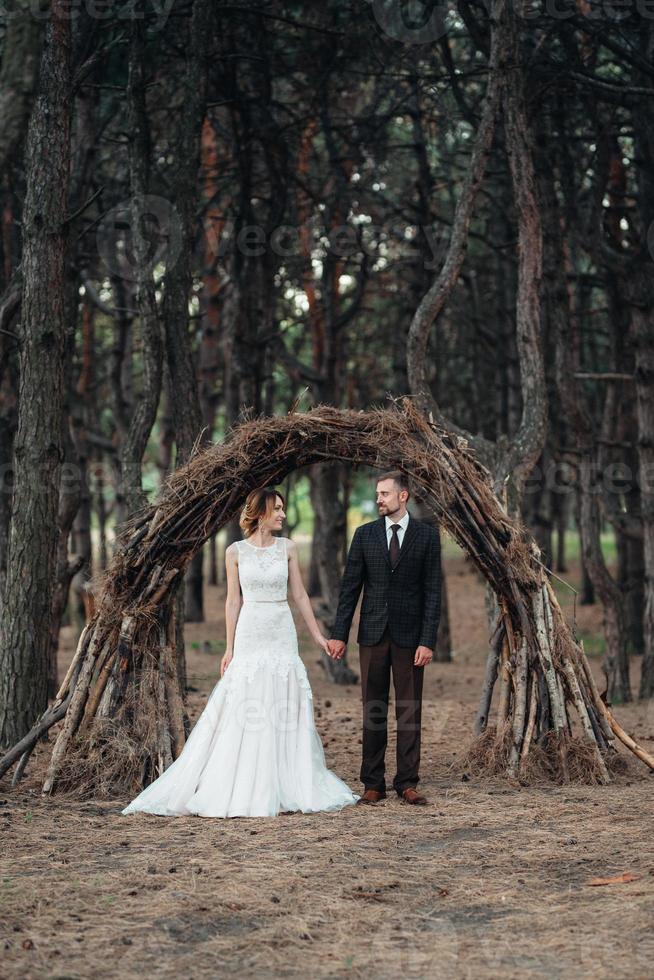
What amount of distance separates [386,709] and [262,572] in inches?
45.6

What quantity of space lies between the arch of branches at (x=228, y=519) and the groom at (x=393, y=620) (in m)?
0.56

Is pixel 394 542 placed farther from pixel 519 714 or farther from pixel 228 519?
pixel 519 714

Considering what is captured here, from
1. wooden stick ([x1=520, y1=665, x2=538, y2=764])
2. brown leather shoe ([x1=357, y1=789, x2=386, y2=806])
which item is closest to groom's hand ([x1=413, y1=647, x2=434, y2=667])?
brown leather shoe ([x1=357, y1=789, x2=386, y2=806])

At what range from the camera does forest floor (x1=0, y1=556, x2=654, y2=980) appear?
14.9 feet

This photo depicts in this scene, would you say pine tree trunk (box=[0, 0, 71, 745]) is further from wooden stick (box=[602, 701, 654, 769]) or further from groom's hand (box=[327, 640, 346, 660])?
wooden stick (box=[602, 701, 654, 769])

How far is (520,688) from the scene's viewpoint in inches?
313

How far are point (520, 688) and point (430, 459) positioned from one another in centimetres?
164

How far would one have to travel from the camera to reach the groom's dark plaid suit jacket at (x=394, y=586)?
24.5 ft

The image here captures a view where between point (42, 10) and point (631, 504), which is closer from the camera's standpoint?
point (42, 10)

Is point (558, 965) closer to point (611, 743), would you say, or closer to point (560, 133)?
point (611, 743)

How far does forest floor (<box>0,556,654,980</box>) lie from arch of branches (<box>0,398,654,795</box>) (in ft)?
1.26

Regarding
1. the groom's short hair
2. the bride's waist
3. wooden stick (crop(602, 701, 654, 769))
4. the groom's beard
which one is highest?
the groom's short hair

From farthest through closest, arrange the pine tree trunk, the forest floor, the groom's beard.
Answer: the pine tree trunk, the groom's beard, the forest floor

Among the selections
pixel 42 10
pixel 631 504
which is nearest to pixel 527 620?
pixel 42 10
